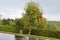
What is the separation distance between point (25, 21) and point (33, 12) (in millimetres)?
2696

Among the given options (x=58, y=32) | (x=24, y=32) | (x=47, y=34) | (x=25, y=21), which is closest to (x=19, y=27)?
(x=24, y=32)

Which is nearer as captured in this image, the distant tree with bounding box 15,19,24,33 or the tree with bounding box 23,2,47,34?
the tree with bounding box 23,2,47,34

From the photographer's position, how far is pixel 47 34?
3981 centimetres

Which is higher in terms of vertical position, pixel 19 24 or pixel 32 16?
pixel 32 16

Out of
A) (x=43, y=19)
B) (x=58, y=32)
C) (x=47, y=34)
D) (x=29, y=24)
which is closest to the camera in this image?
(x=58, y=32)

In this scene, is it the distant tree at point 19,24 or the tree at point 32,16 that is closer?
the tree at point 32,16

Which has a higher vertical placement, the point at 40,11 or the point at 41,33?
the point at 40,11

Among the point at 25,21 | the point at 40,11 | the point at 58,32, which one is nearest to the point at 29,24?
the point at 25,21

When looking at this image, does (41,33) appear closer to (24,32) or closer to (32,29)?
(32,29)

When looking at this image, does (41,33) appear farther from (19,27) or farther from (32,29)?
(19,27)

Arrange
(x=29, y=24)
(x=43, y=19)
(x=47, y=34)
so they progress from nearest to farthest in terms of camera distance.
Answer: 1. (x=47, y=34)
2. (x=29, y=24)
3. (x=43, y=19)

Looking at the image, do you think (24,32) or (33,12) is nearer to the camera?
(33,12)

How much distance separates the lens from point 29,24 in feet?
139

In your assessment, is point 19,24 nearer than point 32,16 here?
No
